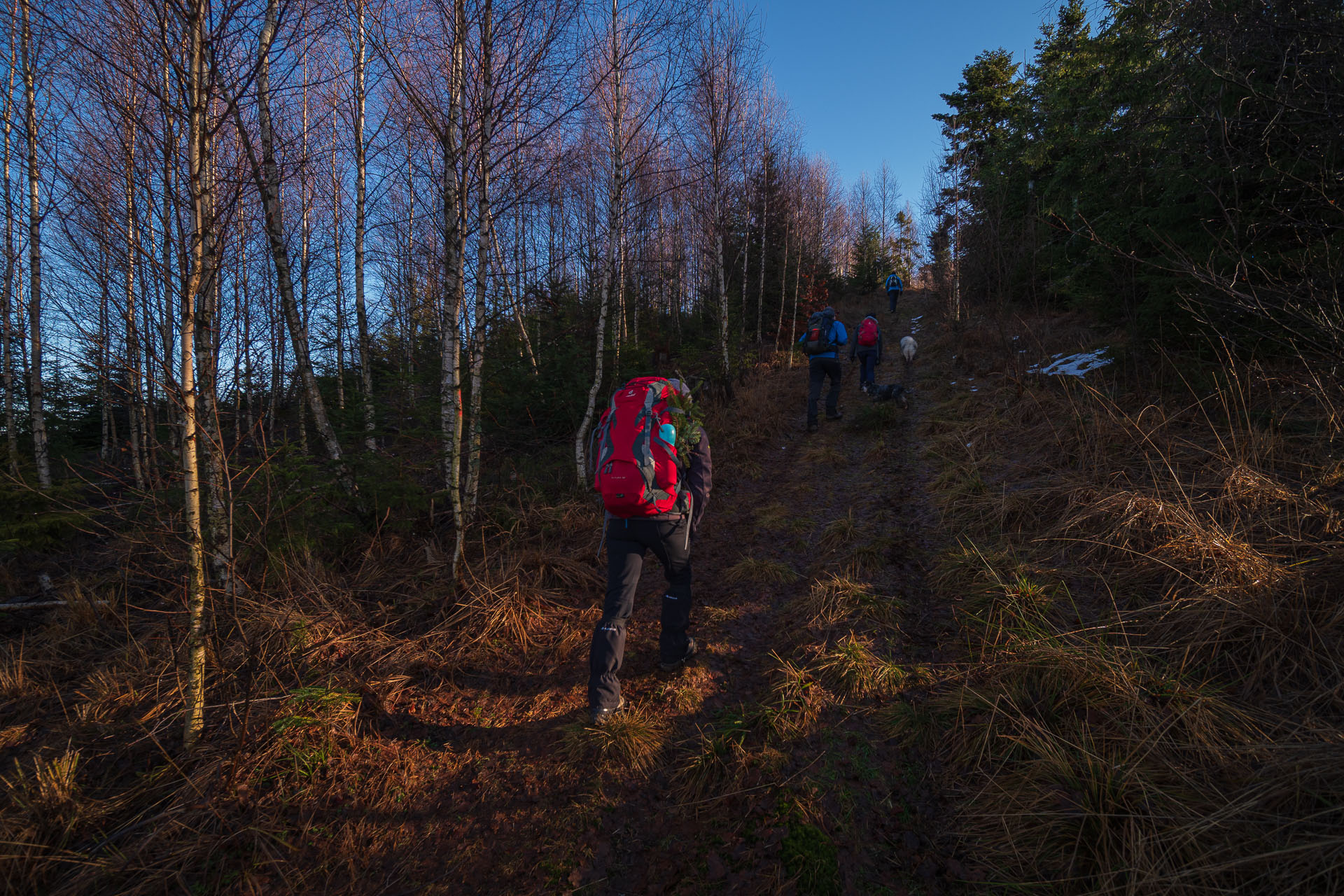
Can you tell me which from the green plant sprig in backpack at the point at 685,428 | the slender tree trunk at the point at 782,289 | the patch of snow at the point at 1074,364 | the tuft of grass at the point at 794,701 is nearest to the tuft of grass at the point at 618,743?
the tuft of grass at the point at 794,701

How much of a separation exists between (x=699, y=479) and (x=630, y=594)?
2.68 ft

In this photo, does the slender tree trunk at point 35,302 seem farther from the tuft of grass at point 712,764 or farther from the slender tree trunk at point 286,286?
the tuft of grass at point 712,764

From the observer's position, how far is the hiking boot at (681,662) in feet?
10.3

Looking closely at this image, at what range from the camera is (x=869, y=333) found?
9633 mm

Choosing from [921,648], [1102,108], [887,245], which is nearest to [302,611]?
[921,648]

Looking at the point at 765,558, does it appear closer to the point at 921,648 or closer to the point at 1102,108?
the point at 921,648

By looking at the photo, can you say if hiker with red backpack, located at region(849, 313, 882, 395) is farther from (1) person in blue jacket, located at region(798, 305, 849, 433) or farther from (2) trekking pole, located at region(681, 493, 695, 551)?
(2) trekking pole, located at region(681, 493, 695, 551)

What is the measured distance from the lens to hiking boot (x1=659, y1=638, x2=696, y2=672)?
3135mm

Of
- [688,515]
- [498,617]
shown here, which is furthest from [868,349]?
[498,617]

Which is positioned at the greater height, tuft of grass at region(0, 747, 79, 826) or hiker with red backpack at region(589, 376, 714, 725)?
hiker with red backpack at region(589, 376, 714, 725)

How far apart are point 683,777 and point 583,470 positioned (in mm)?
4139

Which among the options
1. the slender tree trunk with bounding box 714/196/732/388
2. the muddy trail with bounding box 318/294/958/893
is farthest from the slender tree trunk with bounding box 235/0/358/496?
the slender tree trunk with bounding box 714/196/732/388

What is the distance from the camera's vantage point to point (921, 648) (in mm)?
3074

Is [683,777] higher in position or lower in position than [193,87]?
lower
